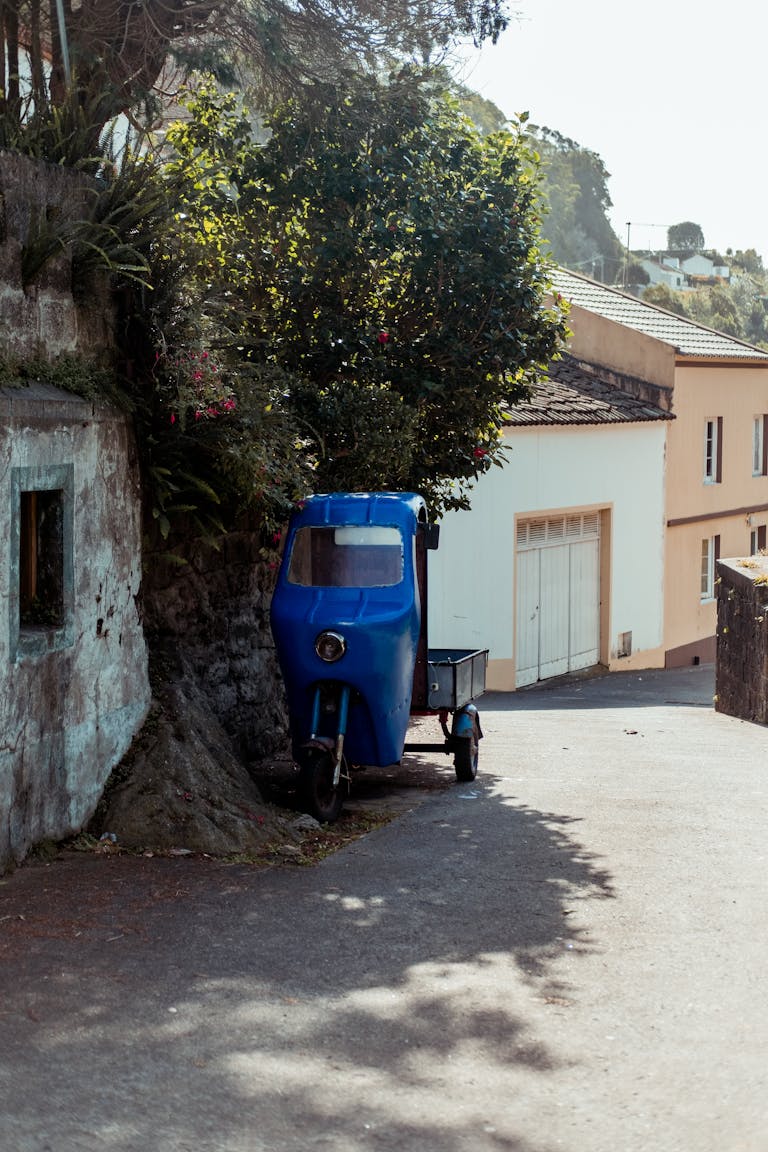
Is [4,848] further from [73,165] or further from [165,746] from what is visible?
[73,165]

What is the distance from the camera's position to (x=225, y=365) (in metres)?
9.27

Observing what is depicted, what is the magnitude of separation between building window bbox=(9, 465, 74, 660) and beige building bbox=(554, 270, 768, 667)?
18821 millimetres

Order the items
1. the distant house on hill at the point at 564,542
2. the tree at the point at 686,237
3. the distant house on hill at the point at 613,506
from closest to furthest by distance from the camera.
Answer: the distant house on hill at the point at 564,542
the distant house on hill at the point at 613,506
the tree at the point at 686,237

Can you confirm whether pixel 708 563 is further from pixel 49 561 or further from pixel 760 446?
pixel 49 561

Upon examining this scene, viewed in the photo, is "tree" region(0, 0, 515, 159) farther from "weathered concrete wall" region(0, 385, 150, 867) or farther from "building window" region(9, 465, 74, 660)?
"building window" region(9, 465, 74, 660)

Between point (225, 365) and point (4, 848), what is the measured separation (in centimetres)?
338

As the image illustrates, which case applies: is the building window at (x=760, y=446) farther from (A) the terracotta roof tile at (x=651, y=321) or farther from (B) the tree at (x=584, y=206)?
(B) the tree at (x=584, y=206)

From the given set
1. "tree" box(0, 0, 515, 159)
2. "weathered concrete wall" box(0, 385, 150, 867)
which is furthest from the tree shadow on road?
"tree" box(0, 0, 515, 159)

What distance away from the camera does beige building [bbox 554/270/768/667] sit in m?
26.7

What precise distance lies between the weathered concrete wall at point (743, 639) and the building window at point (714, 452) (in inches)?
444

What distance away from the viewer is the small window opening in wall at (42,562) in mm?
8008

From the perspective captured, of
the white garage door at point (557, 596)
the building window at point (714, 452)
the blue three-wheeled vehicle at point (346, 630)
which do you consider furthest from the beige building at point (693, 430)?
the blue three-wheeled vehicle at point (346, 630)

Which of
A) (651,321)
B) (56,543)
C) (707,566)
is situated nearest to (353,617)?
(56,543)

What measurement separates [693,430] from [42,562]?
21590 mm
